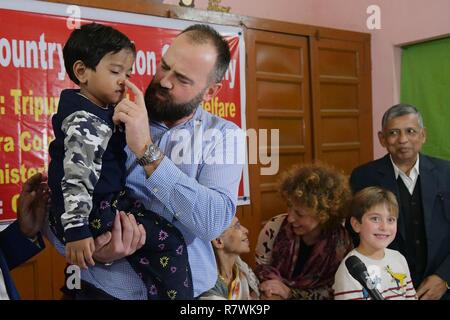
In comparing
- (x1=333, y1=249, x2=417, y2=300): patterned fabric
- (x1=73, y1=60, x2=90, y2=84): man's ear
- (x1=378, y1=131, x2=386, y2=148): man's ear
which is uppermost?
(x1=73, y1=60, x2=90, y2=84): man's ear

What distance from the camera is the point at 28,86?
111 centimetres

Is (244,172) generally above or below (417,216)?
above

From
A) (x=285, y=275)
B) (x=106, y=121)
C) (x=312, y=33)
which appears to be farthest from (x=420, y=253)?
(x=106, y=121)

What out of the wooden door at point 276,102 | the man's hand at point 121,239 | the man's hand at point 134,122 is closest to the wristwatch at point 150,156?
the man's hand at point 134,122

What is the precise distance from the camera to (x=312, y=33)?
1535 mm

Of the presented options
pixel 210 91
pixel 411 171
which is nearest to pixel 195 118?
pixel 210 91

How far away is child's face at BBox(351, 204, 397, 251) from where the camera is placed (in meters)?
1.28

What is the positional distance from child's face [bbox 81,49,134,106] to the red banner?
17 centimetres

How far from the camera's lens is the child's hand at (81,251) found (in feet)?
2.77

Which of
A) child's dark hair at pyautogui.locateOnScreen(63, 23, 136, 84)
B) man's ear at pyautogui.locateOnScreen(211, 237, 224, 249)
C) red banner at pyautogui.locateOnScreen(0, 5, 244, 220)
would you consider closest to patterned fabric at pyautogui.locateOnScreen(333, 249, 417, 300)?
man's ear at pyautogui.locateOnScreen(211, 237, 224, 249)

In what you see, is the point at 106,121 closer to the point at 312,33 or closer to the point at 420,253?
the point at 312,33

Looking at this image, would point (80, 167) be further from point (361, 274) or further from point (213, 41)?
point (361, 274)

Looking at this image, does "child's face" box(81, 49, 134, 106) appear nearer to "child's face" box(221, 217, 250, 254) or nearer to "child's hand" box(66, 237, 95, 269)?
"child's hand" box(66, 237, 95, 269)

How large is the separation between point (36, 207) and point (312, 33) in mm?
1016
